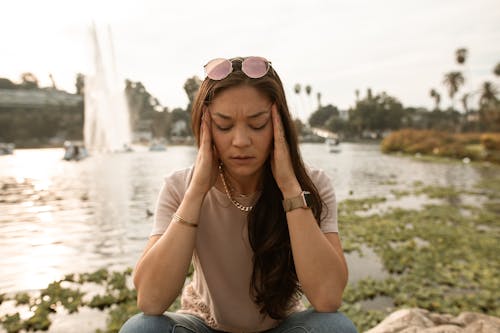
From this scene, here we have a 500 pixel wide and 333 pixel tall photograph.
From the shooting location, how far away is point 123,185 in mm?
15727

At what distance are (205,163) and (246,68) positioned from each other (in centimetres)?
54

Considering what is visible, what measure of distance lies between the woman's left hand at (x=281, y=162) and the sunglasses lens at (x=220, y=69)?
312 mm

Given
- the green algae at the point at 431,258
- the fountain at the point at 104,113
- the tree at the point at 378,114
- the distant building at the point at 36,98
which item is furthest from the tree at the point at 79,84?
the green algae at the point at 431,258

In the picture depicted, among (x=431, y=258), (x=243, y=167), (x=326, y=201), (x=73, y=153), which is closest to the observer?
(x=243, y=167)

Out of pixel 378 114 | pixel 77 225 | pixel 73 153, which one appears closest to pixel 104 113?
pixel 73 153

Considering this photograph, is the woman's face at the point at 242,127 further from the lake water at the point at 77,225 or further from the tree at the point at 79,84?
the tree at the point at 79,84

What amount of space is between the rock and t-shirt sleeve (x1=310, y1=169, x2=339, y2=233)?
1468mm

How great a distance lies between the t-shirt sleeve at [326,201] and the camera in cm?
221

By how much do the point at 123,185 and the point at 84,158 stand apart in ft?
66.2

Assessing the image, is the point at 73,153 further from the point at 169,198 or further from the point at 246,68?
the point at 246,68

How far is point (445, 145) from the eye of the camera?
34594 mm

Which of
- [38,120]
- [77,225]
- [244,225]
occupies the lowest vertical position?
[77,225]

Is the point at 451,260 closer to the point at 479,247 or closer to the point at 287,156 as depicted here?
the point at 479,247

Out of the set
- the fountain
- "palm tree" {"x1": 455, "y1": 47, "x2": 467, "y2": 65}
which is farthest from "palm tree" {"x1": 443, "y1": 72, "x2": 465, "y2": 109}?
the fountain
